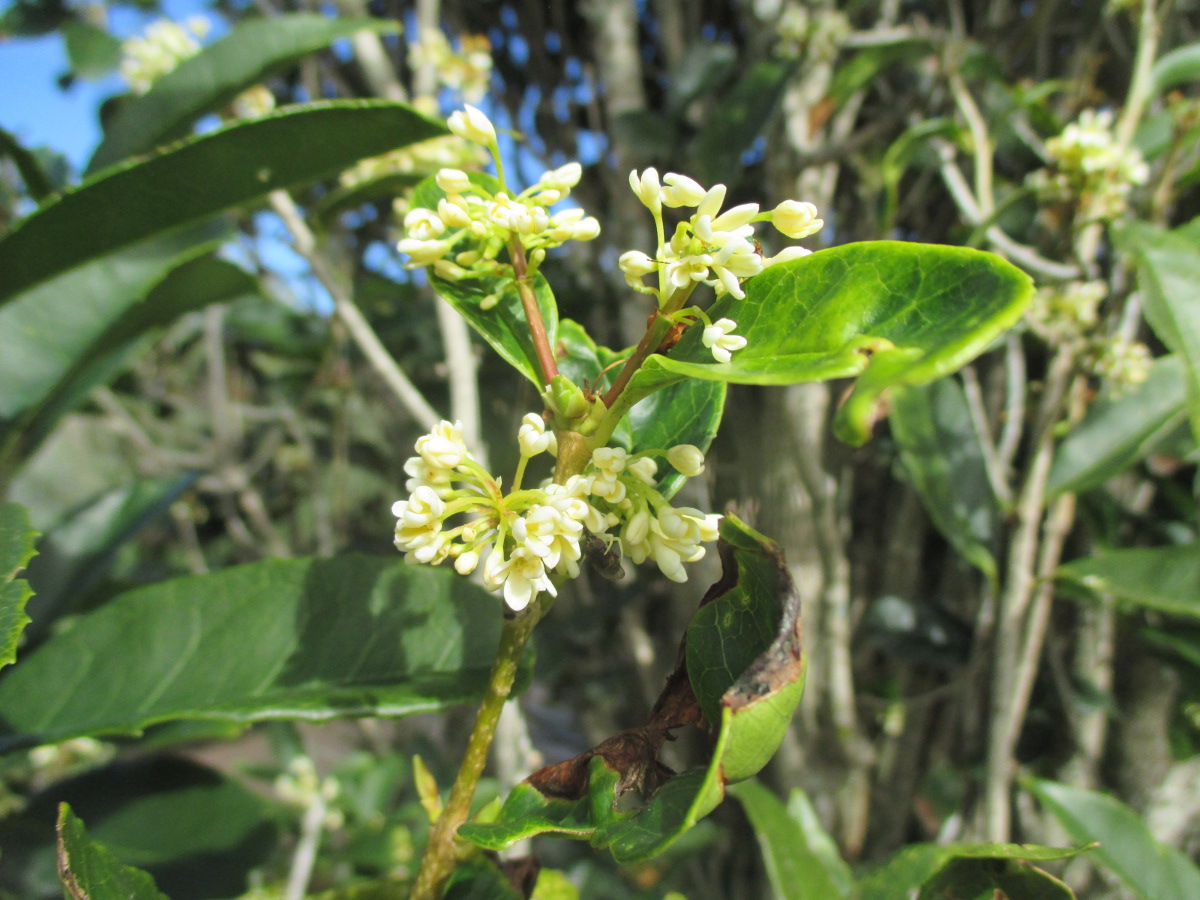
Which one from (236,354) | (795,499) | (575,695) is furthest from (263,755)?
(795,499)

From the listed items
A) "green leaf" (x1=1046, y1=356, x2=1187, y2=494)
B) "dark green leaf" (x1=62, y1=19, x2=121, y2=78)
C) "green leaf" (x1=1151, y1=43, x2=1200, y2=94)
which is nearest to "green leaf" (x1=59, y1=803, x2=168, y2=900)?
"green leaf" (x1=1046, y1=356, x2=1187, y2=494)

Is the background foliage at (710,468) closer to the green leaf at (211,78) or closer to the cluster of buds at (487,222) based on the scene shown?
the green leaf at (211,78)

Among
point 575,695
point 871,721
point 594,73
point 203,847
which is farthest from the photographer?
point 575,695

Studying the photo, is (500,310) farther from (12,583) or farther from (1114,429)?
(1114,429)

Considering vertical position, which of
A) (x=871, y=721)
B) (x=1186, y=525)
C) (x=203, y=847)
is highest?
(x=203, y=847)

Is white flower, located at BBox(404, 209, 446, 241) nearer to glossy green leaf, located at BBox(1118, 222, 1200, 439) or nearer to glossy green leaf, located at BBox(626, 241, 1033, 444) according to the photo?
glossy green leaf, located at BBox(626, 241, 1033, 444)

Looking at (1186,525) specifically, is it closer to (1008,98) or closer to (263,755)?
(1008,98)
